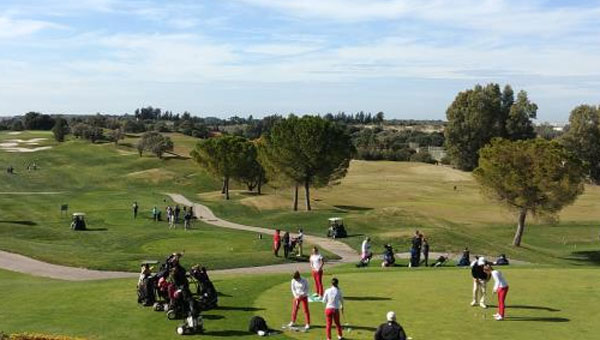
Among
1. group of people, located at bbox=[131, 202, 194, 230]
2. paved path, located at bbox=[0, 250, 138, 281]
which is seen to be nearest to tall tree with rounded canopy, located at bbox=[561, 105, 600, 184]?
group of people, located at bbox=[131, 202, 194, 230]

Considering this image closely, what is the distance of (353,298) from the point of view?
25.7 m

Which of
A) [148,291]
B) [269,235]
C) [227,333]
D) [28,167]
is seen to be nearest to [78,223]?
[269,235]

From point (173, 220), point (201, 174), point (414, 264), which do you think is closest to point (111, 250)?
point (173, 220)

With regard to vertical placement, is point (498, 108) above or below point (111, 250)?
above

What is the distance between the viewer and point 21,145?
148500mm

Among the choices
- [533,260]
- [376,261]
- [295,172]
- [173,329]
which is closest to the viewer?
[173,329]

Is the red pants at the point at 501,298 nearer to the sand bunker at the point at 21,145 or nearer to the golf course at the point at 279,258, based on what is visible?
the golf course at the point at 279,258

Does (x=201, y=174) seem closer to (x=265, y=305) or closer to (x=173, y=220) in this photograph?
(x=173, y=220)

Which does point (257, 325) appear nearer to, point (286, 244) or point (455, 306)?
point (455, 306)

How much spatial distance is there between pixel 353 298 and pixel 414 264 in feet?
44.1

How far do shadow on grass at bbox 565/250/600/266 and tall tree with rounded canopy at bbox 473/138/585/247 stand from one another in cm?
383

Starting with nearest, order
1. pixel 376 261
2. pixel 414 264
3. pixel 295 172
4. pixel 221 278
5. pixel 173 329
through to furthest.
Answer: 1. pixel 173 329
2. pixel 221 278
3. pixel 414 264
4. pixel 376 261
5. pixel 295 172

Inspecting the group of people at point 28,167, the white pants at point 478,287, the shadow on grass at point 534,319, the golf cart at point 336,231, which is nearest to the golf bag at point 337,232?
the golf cart at point 336,231

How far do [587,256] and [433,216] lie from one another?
23676mm
